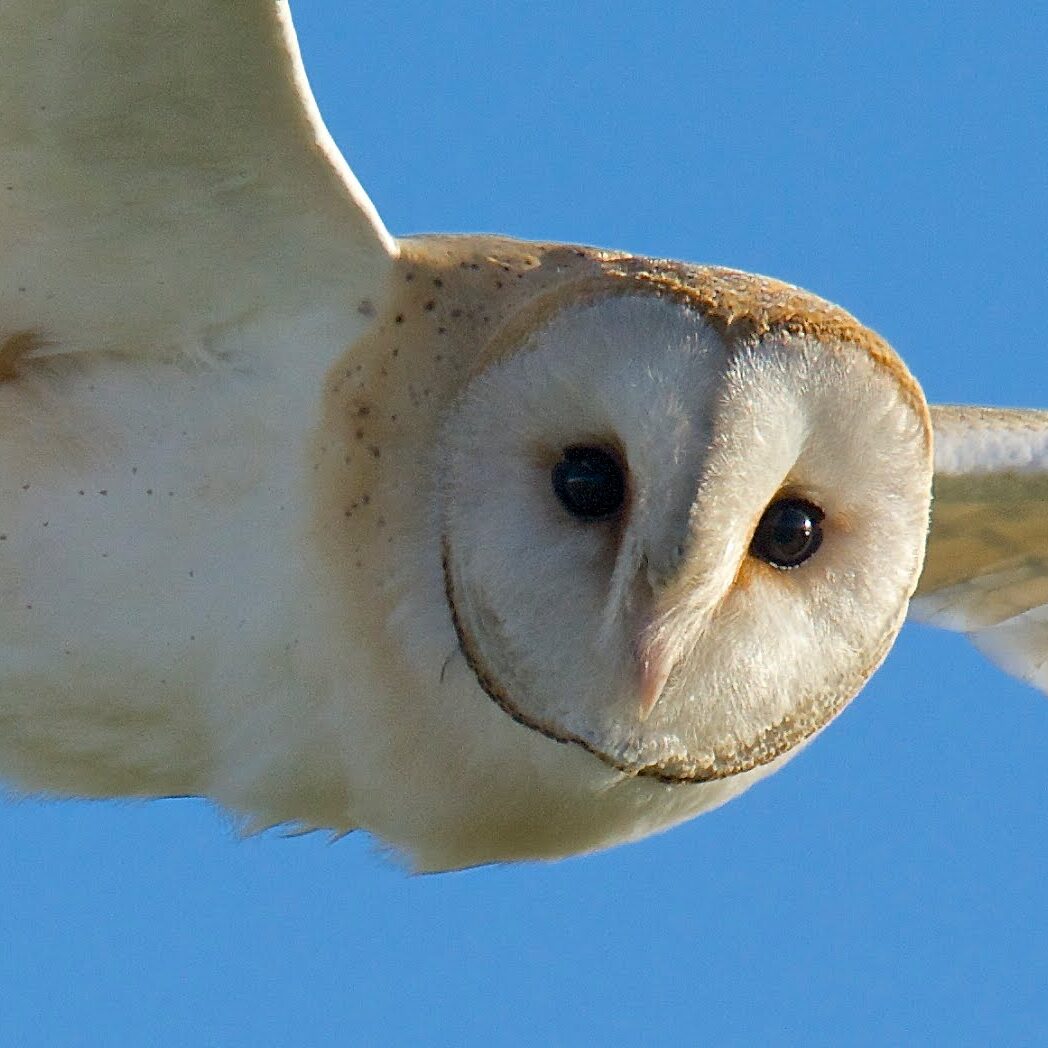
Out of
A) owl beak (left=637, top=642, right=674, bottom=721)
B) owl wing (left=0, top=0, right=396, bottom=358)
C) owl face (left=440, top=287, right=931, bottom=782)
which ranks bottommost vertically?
owl beak (left=637, top=642, right=674, bottom=721)

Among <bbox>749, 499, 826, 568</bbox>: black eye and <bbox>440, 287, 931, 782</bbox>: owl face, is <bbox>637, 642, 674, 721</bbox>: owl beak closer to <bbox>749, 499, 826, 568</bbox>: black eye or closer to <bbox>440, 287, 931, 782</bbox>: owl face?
<bbox>440, 287, 931, 782</bbox>: owl face

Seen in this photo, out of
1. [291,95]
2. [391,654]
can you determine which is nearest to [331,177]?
[291,95]

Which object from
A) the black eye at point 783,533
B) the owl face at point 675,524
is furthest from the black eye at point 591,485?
the black eye at point 783,533

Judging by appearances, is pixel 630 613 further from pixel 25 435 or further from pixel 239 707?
pixel 25 435

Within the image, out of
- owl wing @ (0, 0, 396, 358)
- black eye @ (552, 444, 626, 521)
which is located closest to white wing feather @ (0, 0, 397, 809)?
owl wing @ (0, 0, 396, 358)

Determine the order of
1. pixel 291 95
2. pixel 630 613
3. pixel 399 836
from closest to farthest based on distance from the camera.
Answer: pixel 630 613 < pixel 291 95 < pixel 399 836

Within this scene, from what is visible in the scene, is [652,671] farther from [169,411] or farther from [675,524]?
[169,411]
